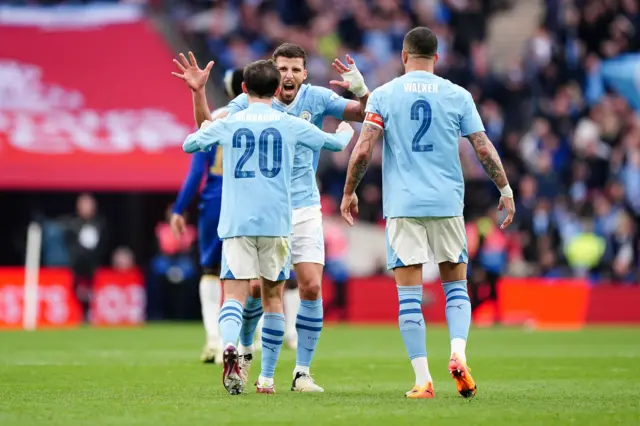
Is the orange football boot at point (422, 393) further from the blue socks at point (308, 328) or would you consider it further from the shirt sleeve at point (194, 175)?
the shirt sleeve at point (194, 175)

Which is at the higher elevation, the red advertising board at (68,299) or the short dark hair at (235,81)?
the short dark hair at (235,81)

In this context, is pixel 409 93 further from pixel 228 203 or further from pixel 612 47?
pixel 612 47

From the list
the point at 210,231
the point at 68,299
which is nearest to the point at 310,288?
the point at 210,231

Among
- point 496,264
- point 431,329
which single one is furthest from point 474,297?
point 431,329

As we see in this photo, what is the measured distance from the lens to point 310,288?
403 inches

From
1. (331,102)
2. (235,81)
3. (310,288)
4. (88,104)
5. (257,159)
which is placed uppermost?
(88,104)

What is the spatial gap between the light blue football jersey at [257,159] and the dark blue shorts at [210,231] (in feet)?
12.1

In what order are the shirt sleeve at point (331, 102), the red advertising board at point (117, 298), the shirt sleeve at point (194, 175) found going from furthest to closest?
the red advertising board at point (117, 298)
the shirt sleeve at point (194, 175)
the shirt sleeve at point (331, 102)

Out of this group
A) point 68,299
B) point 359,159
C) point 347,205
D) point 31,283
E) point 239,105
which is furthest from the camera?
point 68,299

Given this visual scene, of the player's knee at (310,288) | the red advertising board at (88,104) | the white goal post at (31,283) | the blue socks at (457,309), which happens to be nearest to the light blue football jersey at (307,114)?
the player's knee at (310,288)

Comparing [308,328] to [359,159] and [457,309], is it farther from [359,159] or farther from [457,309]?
[359,159]

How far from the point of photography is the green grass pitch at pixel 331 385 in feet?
26.7

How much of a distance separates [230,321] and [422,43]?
238 cm

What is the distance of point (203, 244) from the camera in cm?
1355
